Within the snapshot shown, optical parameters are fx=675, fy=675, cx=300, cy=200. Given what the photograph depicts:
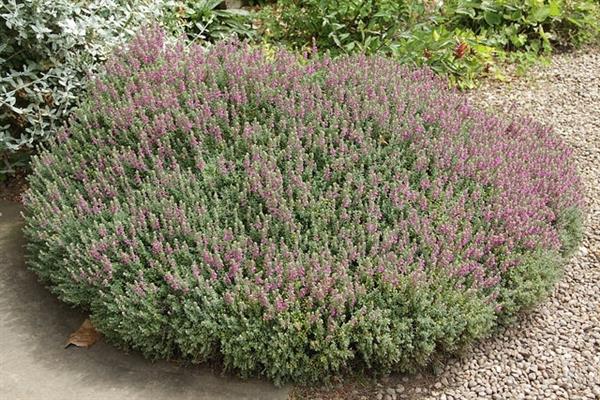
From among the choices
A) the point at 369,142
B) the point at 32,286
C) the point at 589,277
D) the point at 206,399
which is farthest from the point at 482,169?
the point at 32,286

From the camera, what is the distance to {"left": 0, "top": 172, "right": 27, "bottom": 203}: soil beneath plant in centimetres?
443

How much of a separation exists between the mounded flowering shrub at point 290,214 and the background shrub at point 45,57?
327 mm

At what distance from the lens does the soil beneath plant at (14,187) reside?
4.43 m

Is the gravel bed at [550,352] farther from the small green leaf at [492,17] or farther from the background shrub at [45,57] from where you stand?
the background shrub at [45,57]

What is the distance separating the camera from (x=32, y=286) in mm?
3643

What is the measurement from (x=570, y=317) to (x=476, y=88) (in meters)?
2.63

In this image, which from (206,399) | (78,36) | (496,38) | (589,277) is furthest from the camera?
(496,38)

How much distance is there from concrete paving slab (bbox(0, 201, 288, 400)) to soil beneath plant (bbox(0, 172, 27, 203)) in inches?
43.6

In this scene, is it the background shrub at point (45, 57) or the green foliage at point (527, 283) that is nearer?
the green foliage at point (527, 283)

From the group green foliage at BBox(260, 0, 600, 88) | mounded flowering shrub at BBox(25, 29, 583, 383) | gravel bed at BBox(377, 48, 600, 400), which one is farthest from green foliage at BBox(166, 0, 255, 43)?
gravel bed at BBox(377, 48, 600, 400)

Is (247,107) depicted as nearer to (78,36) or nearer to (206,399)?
(78,36)

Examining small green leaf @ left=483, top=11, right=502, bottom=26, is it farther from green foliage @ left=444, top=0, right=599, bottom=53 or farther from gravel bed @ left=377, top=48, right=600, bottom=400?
gravel bed @ left=377, top=48, right=600, bottom=400

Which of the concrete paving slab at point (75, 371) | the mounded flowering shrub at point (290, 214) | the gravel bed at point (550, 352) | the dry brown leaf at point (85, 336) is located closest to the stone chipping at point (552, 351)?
the gravel bed at point (550, 352)

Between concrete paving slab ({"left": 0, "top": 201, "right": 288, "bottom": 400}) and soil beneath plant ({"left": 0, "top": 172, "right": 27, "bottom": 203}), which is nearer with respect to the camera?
concrete paving slab ({"left": 0, "top": 201, "right": 288, "bottom": 400})
